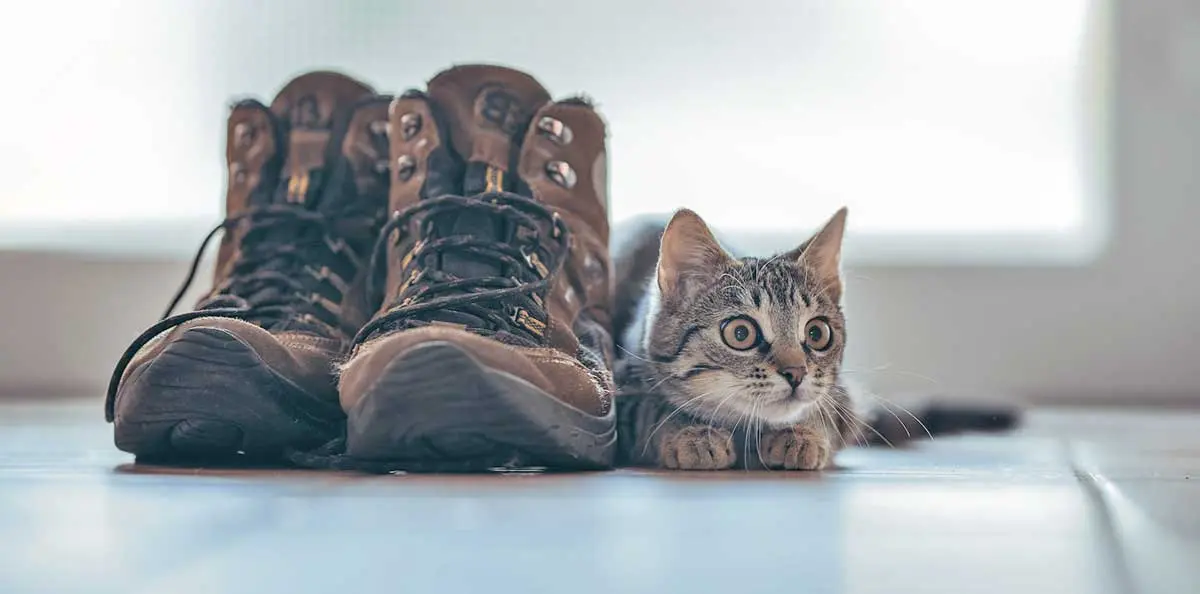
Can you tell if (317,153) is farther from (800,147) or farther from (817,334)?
(800,147)

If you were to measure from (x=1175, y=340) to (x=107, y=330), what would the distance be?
2.25m

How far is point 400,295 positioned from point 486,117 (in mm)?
246

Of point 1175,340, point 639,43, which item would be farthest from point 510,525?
point 1175,340

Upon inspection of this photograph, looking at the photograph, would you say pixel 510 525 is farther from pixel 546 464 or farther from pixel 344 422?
pixel 344 422

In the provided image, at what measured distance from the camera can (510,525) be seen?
741 mm

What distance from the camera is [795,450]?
3.63 ft

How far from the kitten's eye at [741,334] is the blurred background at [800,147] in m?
0.96

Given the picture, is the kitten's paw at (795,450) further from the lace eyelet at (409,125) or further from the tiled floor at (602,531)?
the lace eyelet at (409,125)

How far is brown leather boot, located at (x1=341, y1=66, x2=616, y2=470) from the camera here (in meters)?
0.88

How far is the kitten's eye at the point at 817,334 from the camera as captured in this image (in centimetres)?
114

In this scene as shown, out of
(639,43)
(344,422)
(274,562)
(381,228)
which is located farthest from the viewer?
(639,43)

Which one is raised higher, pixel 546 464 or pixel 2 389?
pixel 546 464

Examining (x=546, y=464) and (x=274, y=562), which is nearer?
(x=274, y=562)

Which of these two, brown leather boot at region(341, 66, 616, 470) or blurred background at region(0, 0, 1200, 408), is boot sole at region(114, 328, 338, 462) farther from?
blurred background at region(0, 0, 1200, 408)
